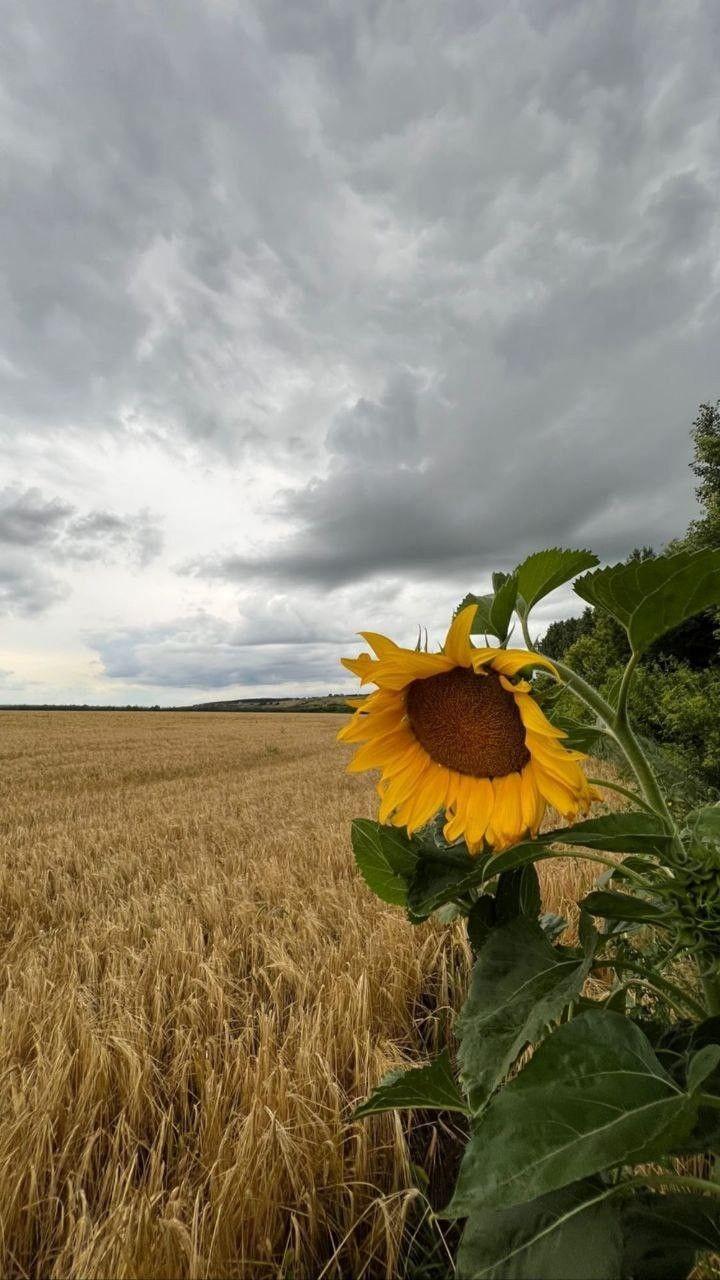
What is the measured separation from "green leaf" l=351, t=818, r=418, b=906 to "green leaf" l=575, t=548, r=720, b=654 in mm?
479

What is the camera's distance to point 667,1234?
2.85ft

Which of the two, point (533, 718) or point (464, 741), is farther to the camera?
point (464, 741)

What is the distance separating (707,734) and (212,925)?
23.8ft

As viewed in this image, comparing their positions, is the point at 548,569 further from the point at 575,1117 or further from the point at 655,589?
the point at 575,1117

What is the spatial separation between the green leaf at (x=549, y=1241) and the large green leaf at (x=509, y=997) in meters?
0.16

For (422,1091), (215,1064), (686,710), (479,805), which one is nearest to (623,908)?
(479,805)

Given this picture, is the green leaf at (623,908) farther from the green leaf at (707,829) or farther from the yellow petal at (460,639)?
the yellow petal at (460,639)

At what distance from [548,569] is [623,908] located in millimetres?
503

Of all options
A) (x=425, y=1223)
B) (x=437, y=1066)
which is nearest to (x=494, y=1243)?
(x=437, y=1066)

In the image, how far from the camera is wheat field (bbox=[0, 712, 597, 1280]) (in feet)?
5.05

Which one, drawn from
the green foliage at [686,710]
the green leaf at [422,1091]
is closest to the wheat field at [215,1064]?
the green leaf at [422,1091]

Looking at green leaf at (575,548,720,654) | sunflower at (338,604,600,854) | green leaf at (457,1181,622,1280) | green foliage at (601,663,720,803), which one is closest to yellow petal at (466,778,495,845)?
sunflower at (338,604,600,854)

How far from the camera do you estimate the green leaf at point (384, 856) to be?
997mm

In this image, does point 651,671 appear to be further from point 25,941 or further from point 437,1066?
point 437,1066
